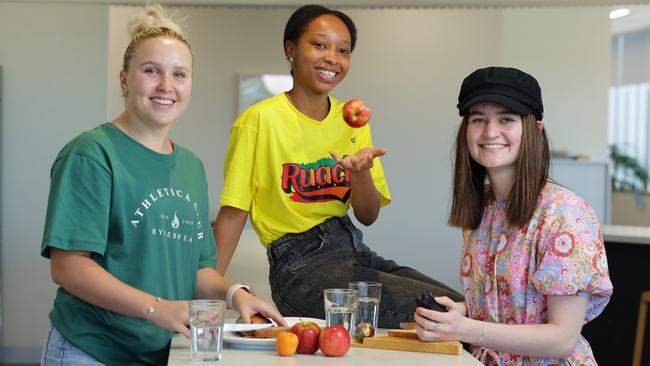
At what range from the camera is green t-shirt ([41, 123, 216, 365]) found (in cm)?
179

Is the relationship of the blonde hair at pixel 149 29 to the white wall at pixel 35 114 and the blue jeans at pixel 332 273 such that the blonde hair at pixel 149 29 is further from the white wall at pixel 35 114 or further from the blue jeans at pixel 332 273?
the white wall at pixel 35 114

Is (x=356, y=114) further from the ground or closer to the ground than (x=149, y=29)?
closer to the ground

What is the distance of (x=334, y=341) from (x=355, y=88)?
5176 millimetres

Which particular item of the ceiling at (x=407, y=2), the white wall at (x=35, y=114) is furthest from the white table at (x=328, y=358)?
the white wall at (x=35, y=114)

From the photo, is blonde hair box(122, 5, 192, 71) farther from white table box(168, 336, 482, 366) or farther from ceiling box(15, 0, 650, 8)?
ceiling box(15, 0, 650, 8)

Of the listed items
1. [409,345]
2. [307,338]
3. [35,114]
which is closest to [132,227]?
[307,338]

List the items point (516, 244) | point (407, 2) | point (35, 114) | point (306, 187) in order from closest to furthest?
1. point (516, 244)
2. point (306, 187)
3. point (407, 2)
4. point (35, 114)

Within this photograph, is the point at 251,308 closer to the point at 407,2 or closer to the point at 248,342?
the point at 248,342

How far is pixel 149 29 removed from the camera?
1.98 meters

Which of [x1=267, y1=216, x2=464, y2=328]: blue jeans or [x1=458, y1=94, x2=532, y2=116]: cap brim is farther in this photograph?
[x1=267, y1=216, x2=464, y2=328]: blue jeans

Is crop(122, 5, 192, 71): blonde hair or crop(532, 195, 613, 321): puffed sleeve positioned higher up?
crop(122, 5, 192, 71): blonde hair

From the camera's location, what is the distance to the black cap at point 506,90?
1.96 m

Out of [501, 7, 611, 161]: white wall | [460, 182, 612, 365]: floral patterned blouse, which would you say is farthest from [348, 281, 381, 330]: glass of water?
[501, 7, 611, 161]: white wall

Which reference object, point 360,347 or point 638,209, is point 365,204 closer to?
point 360,347
